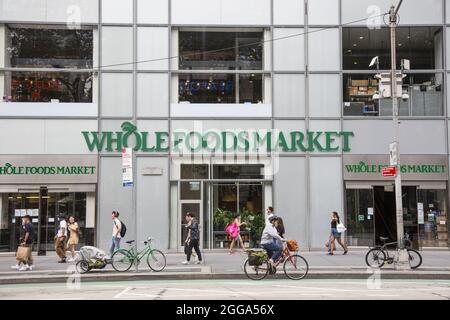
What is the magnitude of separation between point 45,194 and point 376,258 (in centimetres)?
1294

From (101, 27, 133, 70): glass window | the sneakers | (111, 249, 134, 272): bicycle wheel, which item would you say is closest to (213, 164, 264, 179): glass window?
(101, 27, 133, 70): glass window

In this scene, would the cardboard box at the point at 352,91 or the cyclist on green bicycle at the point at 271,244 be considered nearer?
the cyclist on green bicycle at the point at 271,244

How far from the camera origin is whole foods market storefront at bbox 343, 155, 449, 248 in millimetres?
22906

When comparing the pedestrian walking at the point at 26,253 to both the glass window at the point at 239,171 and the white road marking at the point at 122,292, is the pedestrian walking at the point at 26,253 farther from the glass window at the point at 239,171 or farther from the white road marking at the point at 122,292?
the glass window at the point at 239,171

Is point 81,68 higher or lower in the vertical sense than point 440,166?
higher

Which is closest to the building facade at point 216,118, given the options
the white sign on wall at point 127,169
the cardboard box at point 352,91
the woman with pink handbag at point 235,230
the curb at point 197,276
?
the cardboard box at point 352,91

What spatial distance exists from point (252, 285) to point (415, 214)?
11258mm

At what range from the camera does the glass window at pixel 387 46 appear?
77.7ft

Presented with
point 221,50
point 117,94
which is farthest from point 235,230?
point 221,50

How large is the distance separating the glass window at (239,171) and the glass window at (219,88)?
2734mm

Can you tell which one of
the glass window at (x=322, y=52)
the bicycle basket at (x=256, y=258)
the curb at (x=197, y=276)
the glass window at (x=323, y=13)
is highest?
the glass window at (x=323, y=13)

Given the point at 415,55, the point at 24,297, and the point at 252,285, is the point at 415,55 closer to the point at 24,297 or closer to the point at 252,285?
the point at 252,285

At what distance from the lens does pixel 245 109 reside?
2338cm

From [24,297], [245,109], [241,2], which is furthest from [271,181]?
[24,297]
